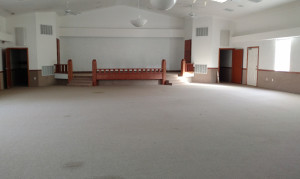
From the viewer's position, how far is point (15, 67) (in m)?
12.6

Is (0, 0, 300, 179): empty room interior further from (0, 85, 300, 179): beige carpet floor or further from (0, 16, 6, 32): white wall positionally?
(0, 16, 6, 32): white wall

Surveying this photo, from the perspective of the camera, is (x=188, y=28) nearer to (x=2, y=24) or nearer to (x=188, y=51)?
(x=188, y=51)

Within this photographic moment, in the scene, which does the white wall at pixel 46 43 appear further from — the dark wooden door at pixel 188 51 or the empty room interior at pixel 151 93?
the dark wooden door at pixel 188 51

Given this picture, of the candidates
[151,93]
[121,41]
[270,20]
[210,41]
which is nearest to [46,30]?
[121,41]

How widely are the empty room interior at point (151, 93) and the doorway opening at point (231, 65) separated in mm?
60

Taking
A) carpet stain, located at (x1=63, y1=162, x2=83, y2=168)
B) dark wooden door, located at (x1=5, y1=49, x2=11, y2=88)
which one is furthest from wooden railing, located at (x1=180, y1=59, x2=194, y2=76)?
carpet stain, located at (x1=63, y1=162, x2=83, y2=168)

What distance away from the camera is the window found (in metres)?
10.4

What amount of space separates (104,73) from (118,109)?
6.11 metres

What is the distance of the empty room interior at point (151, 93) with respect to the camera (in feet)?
10.9

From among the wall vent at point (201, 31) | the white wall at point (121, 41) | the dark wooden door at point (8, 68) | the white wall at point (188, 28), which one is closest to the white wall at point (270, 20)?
the wall vent at point (201, 31)

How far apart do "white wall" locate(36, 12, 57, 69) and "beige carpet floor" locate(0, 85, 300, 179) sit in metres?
5.81

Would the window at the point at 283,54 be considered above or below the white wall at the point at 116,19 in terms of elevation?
below

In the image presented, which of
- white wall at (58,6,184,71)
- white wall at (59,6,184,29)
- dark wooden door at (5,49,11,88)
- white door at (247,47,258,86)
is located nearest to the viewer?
dark wooden door at (5,49,11,88)

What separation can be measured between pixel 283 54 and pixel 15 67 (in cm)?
1279
